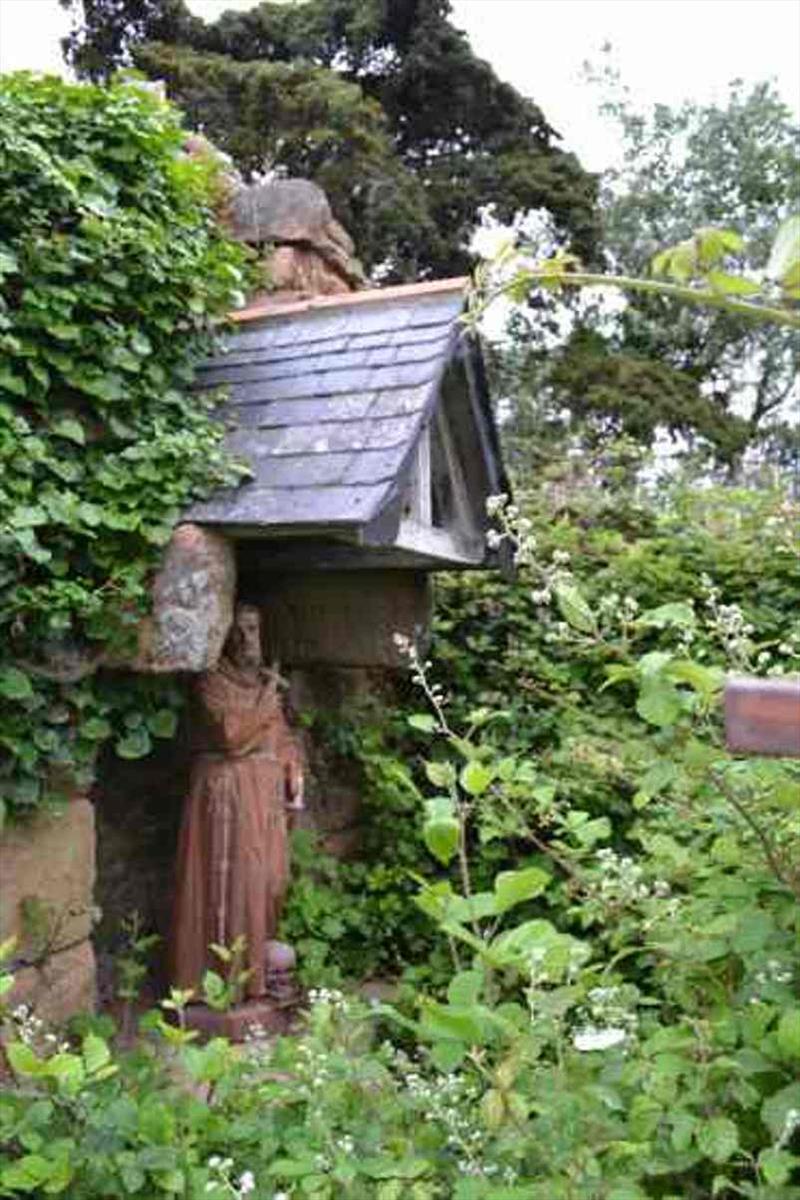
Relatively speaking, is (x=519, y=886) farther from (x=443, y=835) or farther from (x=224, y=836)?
(x=224, y=836)

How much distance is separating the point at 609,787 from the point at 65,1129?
268 centimetres

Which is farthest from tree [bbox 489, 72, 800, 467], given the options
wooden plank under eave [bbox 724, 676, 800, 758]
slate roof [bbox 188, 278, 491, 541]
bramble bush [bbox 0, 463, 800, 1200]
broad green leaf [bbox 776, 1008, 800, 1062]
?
wooden plank under eave [bbox 724, 676, 800, 758]

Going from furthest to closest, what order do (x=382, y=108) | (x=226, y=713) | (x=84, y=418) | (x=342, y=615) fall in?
(x=382, y=108)
(x=342, y=615)
(x=226, y=713)
(x=84, y=418)

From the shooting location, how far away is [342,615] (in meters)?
3.98

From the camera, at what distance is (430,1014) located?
4.43ft

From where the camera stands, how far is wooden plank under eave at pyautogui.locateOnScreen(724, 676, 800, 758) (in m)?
0.85

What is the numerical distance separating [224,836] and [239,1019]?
564 millimetres

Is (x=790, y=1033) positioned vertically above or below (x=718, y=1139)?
above

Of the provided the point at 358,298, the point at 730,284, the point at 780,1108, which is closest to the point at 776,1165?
the point at 780,1108

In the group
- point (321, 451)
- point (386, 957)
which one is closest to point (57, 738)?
point (321, 451)

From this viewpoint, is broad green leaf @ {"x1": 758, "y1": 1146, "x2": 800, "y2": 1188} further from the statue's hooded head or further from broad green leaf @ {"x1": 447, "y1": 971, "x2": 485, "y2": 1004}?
the statue's hooded head

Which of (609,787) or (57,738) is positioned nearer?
(57,738)

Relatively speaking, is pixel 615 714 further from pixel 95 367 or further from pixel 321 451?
pixel 95 367

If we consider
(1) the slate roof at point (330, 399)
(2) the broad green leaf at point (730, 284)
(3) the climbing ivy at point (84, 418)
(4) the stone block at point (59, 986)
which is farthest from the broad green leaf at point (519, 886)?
(4) the stone block at point (59, 986)
